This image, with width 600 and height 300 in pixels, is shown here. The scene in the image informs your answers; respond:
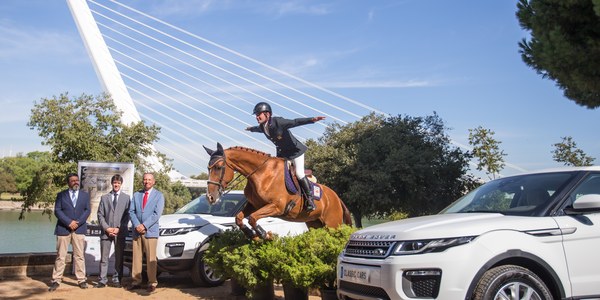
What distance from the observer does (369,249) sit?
5008mm

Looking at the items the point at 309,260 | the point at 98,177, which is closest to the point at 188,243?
the point at 309,260

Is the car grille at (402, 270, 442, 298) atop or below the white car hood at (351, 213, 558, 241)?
below

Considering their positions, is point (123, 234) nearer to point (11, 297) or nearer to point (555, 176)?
point (11, 297)

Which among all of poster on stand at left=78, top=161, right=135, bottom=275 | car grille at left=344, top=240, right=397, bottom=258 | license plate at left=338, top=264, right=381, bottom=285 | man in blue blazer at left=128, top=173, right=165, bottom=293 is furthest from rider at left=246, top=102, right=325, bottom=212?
poster on stand at left=78, top=161, right=135, bottom=275

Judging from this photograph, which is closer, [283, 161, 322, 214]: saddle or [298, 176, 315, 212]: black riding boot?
[283, 161, 322, 214]: saddle

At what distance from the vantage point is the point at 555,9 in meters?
8.43

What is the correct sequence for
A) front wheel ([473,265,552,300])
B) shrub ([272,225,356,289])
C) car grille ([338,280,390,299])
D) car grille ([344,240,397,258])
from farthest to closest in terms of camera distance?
shrub ([272,225,356,289]) < car grille ([344,240,397,258]) < car grille ([338,280,390,299]) < front wheel ([473,265,552,300])

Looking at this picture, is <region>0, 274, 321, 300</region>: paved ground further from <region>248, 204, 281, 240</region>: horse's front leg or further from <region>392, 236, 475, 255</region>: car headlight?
<region>392, 236, 475, 255</region>: car headlight

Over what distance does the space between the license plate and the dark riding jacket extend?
10.3ft

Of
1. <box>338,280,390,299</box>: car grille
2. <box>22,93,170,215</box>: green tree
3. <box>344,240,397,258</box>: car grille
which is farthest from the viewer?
<box>22,93,170,215</box>: green tree

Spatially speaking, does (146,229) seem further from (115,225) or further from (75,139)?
(75,139)

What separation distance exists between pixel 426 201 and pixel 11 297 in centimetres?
2651

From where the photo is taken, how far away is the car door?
189 inches

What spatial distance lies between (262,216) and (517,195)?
11.0 ft
